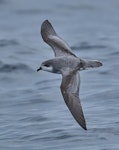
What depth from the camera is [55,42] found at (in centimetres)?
1293

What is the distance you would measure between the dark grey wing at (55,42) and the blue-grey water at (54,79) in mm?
1093

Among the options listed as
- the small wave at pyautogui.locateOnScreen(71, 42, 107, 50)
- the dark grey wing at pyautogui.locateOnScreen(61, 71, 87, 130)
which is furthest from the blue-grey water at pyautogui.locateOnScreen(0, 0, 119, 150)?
the dark grey wing at pyautogui.locateOnScreen(61, 71, 87, 130)

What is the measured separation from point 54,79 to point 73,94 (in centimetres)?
397

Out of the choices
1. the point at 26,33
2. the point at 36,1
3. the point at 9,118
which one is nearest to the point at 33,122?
the point at 9,118

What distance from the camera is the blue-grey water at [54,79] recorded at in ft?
40.0

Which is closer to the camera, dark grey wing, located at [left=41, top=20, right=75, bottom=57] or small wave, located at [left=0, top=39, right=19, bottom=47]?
dark grey wing, located at [left=41, top=20, right=75, bottom=57]

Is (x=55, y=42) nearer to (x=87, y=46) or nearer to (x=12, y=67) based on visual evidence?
(x=12, y=67)

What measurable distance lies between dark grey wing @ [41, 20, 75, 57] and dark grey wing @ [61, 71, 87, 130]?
917 millimetres

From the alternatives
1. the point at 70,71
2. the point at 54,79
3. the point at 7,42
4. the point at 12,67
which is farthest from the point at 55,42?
the point at 7,42

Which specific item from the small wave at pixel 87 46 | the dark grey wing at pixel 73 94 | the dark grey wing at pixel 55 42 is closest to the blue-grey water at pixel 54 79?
the small wave at pixel 87 46

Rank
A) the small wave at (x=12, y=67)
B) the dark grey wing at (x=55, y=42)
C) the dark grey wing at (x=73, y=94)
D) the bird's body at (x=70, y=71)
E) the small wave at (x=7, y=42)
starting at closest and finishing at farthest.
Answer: the dark grey wing at (x=73, y=94) → the bird's body at (x=70, y=71) → the dark grey wing at (x=55, y=42) → the small wave at (x=12, y=67) → the small wave at (x=7, y=42)

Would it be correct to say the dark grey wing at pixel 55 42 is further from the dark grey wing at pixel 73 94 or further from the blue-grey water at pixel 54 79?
the blue-grey water at pixel 54 79

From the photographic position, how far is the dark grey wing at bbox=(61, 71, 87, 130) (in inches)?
426

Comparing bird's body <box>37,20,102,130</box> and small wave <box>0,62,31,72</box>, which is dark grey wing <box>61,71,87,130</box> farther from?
small wave <box>0,62,31,72</box>
